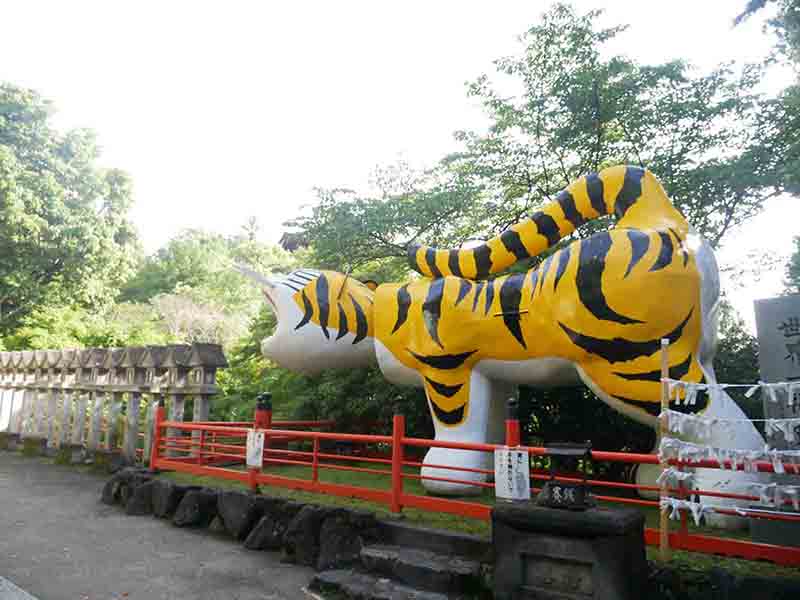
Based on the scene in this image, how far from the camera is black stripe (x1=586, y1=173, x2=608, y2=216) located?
5738 millimetres

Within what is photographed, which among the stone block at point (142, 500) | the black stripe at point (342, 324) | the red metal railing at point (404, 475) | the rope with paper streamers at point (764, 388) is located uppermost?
the black stripe at point (342, 324)

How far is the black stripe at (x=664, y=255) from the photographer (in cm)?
488

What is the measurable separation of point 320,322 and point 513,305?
2594 millimetres

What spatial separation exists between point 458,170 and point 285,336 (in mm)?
5109

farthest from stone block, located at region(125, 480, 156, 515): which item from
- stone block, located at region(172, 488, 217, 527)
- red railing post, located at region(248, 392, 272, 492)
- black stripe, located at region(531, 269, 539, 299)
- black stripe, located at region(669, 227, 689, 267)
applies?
black stripe, located at region(669, 227, 689, 267)

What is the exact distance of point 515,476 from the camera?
14.3 ft

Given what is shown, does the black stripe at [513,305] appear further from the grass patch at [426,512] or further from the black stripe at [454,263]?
the grass patch at [426,512]

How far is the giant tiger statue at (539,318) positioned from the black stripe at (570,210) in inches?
0.4

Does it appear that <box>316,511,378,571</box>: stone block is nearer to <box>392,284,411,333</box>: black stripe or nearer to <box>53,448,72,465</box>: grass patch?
<box>392,284,411,333</box>: black stripe

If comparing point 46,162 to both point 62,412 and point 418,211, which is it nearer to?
point 62,412

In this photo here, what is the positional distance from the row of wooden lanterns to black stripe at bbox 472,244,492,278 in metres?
4.43

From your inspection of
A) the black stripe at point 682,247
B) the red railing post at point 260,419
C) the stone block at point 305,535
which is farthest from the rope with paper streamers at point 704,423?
the red railing post at point 260,419

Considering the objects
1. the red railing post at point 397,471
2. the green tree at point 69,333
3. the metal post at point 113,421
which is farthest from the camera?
the green tree at point 69,333

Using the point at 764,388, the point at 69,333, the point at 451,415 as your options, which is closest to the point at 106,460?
the point at 451,415
